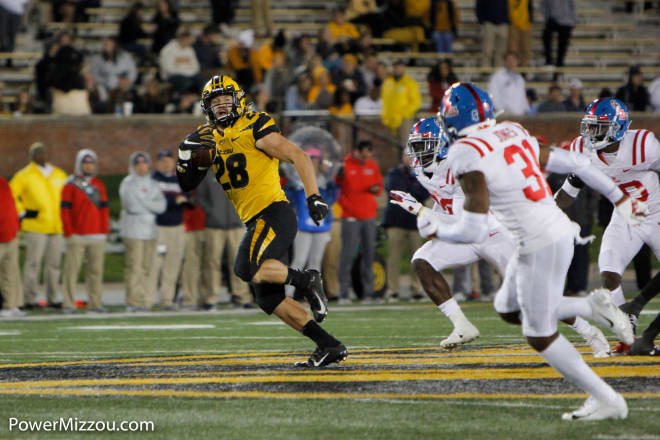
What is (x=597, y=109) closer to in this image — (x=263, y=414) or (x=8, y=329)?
(x=263, y=414)

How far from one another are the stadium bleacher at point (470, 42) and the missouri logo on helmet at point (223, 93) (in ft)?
44.5

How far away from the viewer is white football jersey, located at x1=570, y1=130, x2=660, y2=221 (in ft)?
30.1

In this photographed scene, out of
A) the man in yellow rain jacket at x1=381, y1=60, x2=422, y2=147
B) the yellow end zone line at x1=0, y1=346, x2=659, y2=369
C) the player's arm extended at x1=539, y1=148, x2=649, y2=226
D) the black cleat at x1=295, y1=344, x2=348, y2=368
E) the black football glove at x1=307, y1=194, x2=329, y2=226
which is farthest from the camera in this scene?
the man in yellow rain jacket at x1=381, y1=60, x2=422, y2=147

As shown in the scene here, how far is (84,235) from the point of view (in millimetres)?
14695

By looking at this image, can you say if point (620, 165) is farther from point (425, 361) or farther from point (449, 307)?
Result: point (425, 361)

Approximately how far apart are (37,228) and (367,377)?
8.73 meters

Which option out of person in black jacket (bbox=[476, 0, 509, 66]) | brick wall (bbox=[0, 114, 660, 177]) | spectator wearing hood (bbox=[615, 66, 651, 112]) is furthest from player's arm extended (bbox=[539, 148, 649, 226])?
person in black jacket (bbox=[476, 0, 509, 66])

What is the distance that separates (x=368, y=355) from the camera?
849 centimetres

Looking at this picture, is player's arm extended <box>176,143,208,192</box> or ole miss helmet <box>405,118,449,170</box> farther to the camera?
ole miss helmet <box>405,118,449,170</box>

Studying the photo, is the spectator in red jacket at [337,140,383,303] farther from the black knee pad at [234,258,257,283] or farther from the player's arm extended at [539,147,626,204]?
the player's arm extended at [539,147,626,204]

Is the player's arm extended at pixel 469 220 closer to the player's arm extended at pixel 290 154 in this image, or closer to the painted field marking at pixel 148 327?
the player's arm extended at pixel 290 154

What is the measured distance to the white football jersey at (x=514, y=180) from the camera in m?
6.04

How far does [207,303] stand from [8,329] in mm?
3245

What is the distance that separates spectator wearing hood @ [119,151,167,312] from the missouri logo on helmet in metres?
6.70
